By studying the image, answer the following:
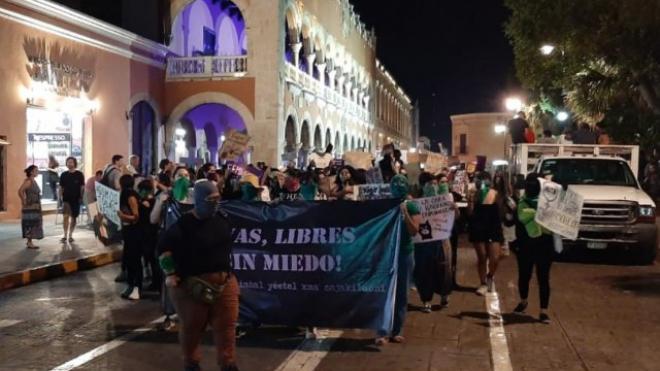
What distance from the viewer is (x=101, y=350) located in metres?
7.02

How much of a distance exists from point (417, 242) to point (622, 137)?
15359 millimetres

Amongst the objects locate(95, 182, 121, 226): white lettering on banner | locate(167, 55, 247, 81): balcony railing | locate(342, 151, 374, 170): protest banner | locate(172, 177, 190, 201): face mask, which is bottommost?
locate(95, 182, 121, 226): white lettering on banner

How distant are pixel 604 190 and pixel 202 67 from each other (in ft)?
58.9

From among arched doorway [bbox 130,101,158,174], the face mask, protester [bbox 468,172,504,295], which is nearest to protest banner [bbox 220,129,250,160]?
arched doorway [bbox 130,101,158,174]

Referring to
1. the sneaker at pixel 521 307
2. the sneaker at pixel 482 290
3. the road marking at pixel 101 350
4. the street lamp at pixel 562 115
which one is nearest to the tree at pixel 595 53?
the street lamp at pixel 562 115

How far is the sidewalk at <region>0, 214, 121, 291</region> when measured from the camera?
1119 centimetres

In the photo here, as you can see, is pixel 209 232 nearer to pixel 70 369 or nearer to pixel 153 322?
pixel 70 369

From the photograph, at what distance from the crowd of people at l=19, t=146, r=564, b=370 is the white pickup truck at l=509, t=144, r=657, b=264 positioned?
166cm

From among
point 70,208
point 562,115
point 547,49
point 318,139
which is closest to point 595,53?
point 547,49

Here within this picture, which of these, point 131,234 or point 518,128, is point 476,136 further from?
point 131,234

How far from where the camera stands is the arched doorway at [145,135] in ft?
85.3

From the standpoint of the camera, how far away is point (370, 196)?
36.7ft

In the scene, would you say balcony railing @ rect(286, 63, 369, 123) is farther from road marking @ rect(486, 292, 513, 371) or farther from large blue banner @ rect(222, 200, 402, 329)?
large blue banner @ rect(222, 200, 402, 329)

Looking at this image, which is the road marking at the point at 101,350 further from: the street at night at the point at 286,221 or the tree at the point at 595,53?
the tree at the point at 595,53
